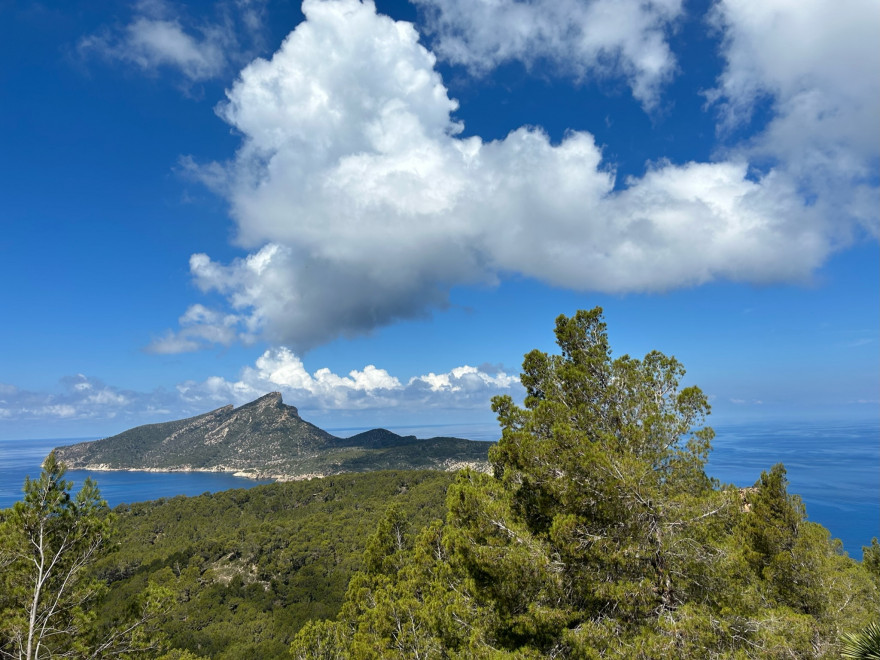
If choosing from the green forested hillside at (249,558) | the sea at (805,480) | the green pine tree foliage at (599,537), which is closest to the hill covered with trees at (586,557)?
the green pine tree foliage at (599,537)

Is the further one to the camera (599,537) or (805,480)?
(805,480)

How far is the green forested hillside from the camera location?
30175 millimetres

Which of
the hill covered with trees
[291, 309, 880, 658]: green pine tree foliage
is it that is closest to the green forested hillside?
the hill covered with trees

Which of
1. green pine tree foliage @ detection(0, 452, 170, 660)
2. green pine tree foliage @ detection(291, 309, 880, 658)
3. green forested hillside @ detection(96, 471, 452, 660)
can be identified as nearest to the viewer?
green pine tree foliage @ detection(291, 309, 880, 658)

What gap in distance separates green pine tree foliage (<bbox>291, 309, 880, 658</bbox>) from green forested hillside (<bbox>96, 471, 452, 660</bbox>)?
8810mm

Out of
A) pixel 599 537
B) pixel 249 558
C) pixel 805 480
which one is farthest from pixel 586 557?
pixel 805 480

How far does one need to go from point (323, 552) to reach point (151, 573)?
1575cm

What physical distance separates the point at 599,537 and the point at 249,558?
48982 millimetres

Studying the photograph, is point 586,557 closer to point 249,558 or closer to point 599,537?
point 599,537

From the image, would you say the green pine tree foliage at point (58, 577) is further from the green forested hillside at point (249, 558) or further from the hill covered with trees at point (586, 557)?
the green forested hillside at point (249, 558)

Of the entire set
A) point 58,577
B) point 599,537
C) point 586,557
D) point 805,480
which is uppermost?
point 599,537

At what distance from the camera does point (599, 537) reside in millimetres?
7004

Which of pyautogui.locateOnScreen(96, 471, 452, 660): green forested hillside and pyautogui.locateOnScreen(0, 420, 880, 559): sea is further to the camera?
pyautogui.locateOnScreen(0, 420, 880, 559): sea

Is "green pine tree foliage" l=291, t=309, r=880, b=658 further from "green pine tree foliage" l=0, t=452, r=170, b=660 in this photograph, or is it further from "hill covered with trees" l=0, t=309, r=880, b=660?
"green pine tree foliage" l=0, t=452, r=170, b=660
